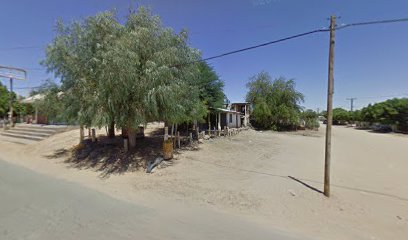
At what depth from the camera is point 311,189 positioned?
302 inches

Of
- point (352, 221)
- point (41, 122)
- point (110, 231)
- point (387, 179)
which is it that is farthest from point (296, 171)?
point (41, 122)

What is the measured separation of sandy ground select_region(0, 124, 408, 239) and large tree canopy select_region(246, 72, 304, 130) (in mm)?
21320

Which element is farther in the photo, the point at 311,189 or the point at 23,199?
the point at 311,189

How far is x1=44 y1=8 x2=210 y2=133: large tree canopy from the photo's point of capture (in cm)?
991

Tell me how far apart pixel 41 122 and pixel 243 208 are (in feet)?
98.3

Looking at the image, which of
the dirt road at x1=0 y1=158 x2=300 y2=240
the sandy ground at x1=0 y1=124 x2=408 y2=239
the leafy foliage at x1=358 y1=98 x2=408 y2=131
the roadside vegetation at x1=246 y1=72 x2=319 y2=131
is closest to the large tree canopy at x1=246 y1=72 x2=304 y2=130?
the roadside vegetation at x1=246 y1=72 x2=319 y2=131

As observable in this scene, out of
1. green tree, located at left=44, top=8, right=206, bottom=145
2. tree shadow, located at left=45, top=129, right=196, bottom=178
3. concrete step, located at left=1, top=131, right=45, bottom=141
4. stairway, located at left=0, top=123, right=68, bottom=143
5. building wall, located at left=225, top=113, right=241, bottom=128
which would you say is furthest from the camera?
building wall, located at left=225, top=113, right=241, bottom=128

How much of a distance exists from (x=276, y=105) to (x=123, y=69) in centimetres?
3019

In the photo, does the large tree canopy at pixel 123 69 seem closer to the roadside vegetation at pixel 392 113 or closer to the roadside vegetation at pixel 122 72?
the roadside vegetation at pixel 122 72

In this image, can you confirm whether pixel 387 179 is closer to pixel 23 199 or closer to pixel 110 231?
pixel 110 231

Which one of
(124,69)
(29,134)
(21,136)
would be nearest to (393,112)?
(124,69)

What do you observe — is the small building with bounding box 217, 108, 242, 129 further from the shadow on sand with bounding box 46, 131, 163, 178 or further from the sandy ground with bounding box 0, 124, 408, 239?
the sandy ground with bounding box 0, 124, 408, 239

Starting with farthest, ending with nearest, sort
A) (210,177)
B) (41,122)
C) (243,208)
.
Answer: (41,122), (210,177), (243,208)

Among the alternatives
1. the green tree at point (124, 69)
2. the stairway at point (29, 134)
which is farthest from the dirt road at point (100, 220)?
the stairway at point (29, 134)
